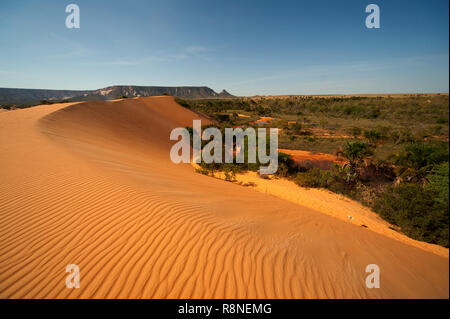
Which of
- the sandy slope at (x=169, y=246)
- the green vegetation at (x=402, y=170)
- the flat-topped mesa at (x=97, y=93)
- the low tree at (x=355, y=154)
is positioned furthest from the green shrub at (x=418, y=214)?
the flat-topped mesa at (x=97, y=93)

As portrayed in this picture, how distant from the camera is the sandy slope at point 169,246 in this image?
2420mm

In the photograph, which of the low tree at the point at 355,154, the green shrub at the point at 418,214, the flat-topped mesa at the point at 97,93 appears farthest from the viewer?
the flat-topped mesa at the point at 97,93

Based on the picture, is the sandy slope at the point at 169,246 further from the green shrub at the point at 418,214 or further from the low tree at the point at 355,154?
the low tree at the point at 355,154

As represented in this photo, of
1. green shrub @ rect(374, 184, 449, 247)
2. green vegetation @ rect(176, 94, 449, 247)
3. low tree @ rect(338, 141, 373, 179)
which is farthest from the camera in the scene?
low tree @ rect(338, 141, 373, 179)

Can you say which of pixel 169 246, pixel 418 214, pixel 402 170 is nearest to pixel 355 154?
pixel 402 170

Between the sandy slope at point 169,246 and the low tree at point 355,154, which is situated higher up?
the low tree at point 355,154

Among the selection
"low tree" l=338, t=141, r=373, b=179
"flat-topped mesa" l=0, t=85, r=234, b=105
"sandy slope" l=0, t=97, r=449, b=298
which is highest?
"flat-topped mesa" l=0, t=85, r=234, b=105

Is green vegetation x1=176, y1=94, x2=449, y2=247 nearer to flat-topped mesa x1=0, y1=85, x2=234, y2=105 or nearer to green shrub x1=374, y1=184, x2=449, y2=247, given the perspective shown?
green shrub x1=374, y1=184, x2=449, y2=247

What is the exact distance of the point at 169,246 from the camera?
3.10 metres

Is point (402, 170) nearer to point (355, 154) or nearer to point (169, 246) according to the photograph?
point (355, 154)

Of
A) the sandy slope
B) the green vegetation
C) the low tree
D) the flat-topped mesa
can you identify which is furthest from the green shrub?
the flat-topped mesa

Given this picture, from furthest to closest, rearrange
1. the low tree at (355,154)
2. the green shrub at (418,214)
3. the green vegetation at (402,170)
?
the low tree at (355,154)
the green shrub at (418,214)
the green vegetation at (402,170)

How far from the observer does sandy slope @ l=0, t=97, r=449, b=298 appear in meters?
2.42

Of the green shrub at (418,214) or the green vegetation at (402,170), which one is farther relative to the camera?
the green shrub at (418,214)
